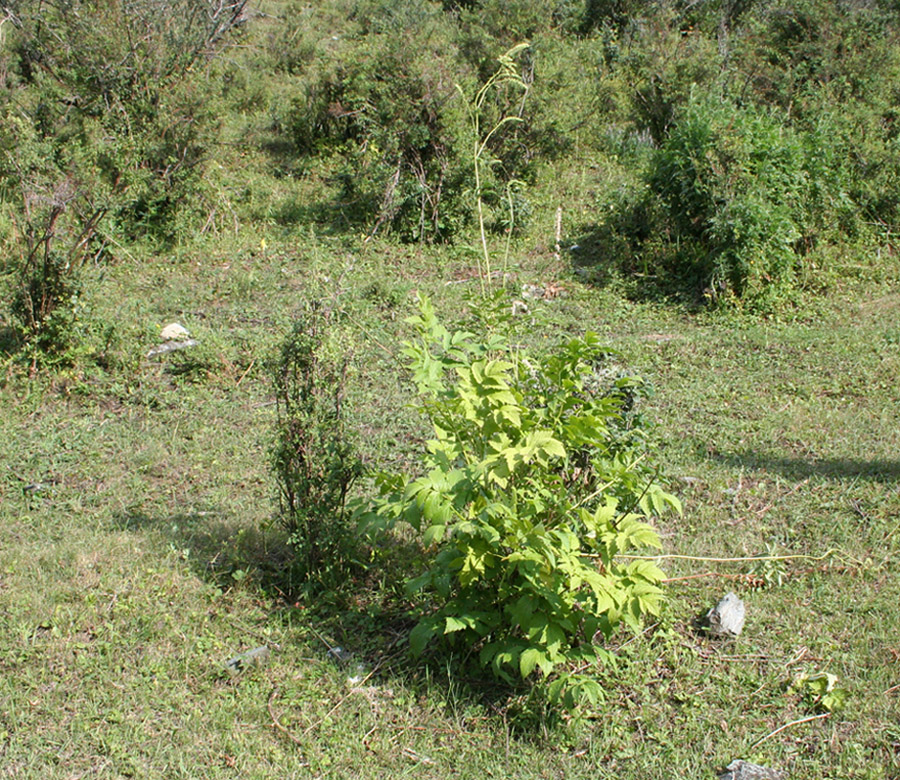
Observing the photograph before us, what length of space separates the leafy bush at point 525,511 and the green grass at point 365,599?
0.31 meters

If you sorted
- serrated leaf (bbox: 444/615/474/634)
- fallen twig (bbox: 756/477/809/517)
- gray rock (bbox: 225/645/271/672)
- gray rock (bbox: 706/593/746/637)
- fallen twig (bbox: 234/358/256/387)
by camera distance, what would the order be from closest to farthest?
serrated leaf (bbox: 444/615/474/634) → gray rock (bbox: 225/645/271/672) → gray rock (bbox: 706/593/746/637) → fallen twig (bbox: 756/477/809/517) → fallen twig (bbox: 234/358/256/387)

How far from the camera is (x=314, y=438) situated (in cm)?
388

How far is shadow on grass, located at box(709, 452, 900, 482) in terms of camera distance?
504cm

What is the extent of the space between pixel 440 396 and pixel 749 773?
1776 millimetres

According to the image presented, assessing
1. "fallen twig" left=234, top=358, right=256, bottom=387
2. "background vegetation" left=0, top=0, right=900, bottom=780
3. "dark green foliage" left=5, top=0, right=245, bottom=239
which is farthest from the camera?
"dark green foliage" left=5, top=0, right=245, bottom=239

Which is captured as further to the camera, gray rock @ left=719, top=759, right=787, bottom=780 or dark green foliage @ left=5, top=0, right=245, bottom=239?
dark green foliage @ left=5, top=0, right=245, bottom=239

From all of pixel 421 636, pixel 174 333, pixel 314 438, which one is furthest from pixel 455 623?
pixel 174 333

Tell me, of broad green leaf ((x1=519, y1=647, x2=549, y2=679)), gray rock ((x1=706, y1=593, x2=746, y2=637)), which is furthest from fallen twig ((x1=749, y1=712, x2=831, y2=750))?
broad green leaf ((x1=519, y1=647, x2=549, y2=679))

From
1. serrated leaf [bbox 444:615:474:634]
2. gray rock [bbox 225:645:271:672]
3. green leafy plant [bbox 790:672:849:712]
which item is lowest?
green leafy plant [bbox 790:672:849:712]

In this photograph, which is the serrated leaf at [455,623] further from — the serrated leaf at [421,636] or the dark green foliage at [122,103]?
the dark green foliage at [122,103]

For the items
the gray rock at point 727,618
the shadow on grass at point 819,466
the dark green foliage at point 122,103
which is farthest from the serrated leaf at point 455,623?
the dark green foliage at point 122,103

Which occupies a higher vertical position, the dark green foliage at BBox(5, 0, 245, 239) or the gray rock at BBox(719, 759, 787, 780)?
the dark green foliage at BBox(5, 0, 245, 239)

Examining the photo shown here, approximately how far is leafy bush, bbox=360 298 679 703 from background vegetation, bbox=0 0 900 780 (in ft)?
0.07

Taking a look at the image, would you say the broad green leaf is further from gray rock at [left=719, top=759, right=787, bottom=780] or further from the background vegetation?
gray rock at [left=719, top=759, right=787, bottom=780]
